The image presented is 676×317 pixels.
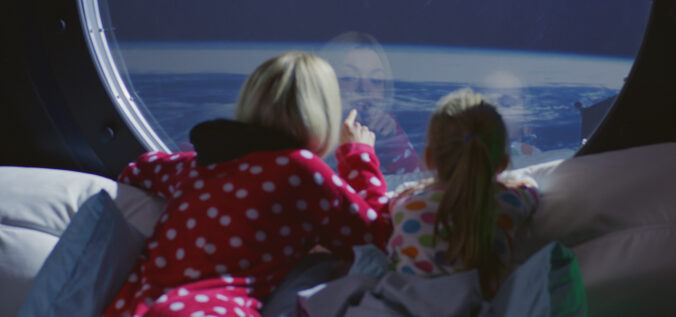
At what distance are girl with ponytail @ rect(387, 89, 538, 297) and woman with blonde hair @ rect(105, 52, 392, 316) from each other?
0.13m

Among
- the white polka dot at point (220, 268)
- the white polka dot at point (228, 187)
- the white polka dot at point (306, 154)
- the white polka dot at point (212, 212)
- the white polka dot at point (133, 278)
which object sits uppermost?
the white polka dot at point (306, 154)

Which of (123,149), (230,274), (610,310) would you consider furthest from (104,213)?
(610,310)

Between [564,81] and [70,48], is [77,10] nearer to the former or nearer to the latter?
[70,48]

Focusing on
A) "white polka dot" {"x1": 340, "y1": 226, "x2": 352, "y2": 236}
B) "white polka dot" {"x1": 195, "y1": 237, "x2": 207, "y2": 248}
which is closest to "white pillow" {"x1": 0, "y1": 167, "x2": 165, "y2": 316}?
"white polka dot" {"x1": 195, "y1": 237, "x2": 207, "y2": 248}

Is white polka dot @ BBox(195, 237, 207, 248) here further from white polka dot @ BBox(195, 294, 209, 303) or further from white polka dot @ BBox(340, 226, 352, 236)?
white polka dot @ BBox(340, 226, 352, 236)

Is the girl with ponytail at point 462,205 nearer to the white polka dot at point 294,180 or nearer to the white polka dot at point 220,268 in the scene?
the white polka dot at point 294,180

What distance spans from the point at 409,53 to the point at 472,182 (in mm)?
627

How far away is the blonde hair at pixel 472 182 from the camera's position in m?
1.14

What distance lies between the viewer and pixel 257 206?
3.92ft

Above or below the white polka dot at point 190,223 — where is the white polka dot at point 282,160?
above

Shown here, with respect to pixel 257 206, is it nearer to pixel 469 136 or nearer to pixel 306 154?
pixel 306 154

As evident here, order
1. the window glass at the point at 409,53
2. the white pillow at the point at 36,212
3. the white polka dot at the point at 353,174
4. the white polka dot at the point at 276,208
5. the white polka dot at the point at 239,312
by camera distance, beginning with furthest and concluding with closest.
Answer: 1. the window glass at the point at 409,53
2. the white polka dot at the point at 353,174
3. the white pillow at the point at 36,212
4. the white polka dot at the point at 276,208
5. the white polka dot at the point at 239,312

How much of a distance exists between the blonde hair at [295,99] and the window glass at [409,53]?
38cm

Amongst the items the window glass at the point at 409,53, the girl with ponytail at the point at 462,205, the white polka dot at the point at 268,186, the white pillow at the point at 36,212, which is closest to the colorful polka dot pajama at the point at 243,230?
the white polka dot at the point at 268,186
